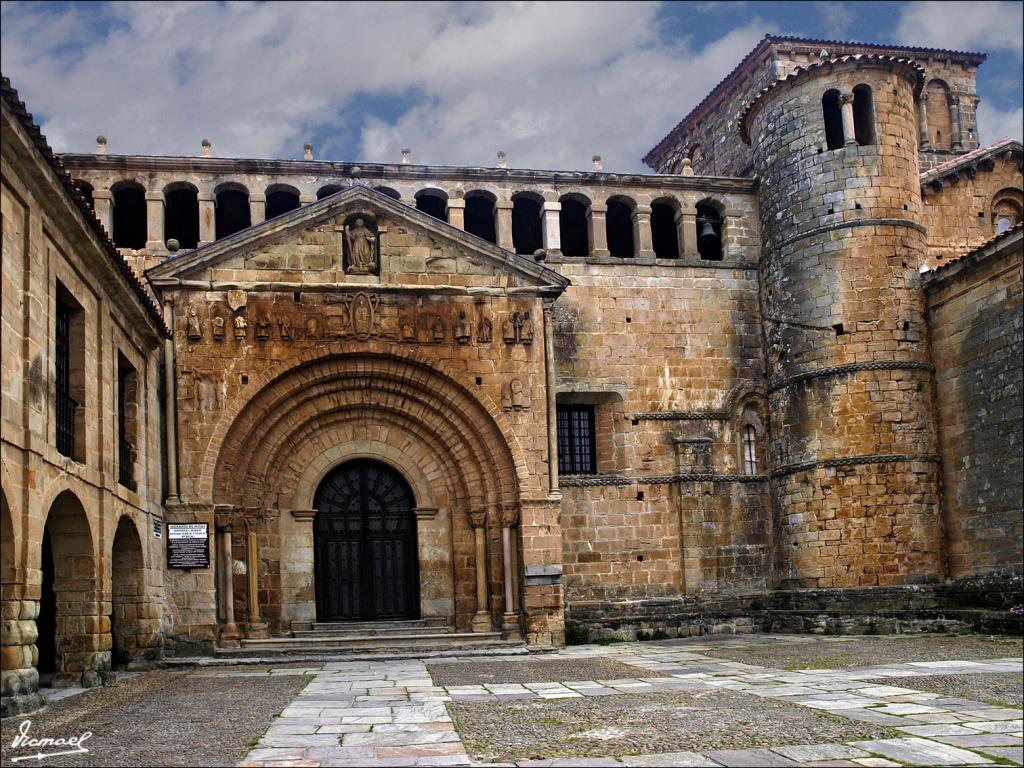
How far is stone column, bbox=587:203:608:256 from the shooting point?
82.9ft

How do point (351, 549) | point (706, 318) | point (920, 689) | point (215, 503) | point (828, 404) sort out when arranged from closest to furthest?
point (920, 689) < point (215, 503) < point (351, 549) < point (828, 404) < point (706, 318)

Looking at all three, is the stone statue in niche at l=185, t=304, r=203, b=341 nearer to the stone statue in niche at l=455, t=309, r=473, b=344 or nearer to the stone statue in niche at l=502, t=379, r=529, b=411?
the stone statue in niche at l=455, t=309, r=473, b=344

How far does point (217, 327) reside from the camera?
20.8 m

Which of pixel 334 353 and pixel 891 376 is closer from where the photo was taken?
pixel 334 353

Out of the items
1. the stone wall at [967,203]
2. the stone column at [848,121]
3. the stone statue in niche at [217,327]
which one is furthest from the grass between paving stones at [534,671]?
the stone wall at [967,203]

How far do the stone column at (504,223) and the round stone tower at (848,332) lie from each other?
19.1 feet

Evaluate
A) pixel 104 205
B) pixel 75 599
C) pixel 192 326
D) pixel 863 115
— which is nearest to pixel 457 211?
pixel 192 326

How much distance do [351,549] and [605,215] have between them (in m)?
9.44

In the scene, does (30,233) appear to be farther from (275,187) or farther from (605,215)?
(605,215)

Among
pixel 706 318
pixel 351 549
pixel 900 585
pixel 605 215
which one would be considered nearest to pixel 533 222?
pixel 605 215

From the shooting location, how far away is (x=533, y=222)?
87.4ft

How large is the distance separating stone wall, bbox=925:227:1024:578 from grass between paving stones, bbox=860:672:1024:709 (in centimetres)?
781

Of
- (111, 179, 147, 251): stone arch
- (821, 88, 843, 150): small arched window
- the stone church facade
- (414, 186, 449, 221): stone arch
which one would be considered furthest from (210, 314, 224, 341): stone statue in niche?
(821, 88, 843, 150): small arched window

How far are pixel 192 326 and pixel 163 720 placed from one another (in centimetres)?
1046
